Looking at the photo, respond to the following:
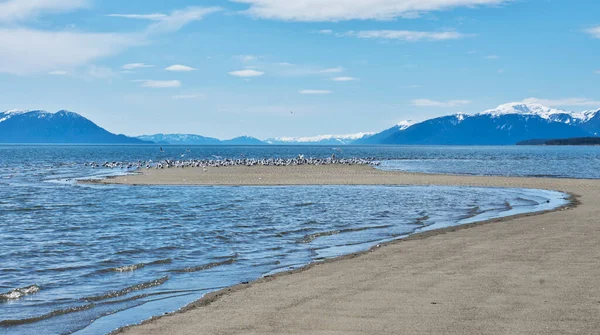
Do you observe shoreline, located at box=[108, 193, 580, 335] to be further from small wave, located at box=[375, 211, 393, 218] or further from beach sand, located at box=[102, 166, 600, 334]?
small wave, located at box=[375, 211, 393, 218]

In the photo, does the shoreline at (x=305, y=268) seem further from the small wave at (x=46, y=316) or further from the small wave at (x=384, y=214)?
the small wave at (x=384, y=214)

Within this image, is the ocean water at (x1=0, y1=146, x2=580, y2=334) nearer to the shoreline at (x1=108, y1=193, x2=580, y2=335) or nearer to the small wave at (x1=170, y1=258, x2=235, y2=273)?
the small wave at (x1=170, y1=258, x2=235, y2=273)

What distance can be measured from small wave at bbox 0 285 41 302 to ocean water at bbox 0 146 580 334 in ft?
0.12

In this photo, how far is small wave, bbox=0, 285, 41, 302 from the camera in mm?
12016

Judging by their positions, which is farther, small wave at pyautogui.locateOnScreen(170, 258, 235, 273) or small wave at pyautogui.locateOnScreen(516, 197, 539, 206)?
small wave at pyautogui.locateOnScreen(516, 197, 539, 206)

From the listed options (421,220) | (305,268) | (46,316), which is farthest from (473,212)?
(46,316)

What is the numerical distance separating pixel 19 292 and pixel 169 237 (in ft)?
23.6

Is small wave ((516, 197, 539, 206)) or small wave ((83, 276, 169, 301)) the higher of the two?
small wave ((516, 197, 539, 206))

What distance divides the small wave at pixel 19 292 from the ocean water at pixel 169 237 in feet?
0.12

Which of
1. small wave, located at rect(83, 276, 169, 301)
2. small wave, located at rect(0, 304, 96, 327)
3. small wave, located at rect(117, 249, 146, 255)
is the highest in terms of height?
small wave, located at rect(117, 249, 146, 255)

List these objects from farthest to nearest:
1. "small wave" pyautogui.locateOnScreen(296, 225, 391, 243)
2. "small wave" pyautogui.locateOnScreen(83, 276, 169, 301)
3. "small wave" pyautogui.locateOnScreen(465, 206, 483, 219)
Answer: "small wave" pyautogui.locateOnScreen(465, 206, 483, 219)
"small wave" pyautogui.locateOnScreen(296, 225, 391, 243)
"small wave" pyautogui.locateOnScreen(83, 276, 169, 301)

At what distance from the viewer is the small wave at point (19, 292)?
12.0m

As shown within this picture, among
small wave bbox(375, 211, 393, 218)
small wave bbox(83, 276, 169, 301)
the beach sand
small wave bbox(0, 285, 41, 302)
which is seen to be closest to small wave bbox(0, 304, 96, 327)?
small wave bbox(83, 276, 169, 301)

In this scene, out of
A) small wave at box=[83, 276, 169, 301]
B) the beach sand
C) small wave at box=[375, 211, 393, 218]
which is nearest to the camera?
the beach sand
